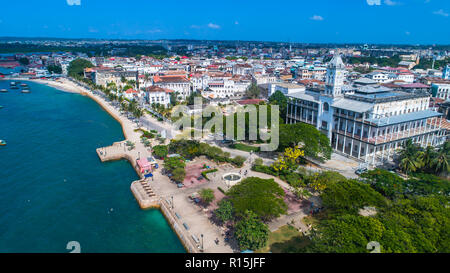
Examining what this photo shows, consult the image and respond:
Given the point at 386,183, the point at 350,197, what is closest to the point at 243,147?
the point at 386,183

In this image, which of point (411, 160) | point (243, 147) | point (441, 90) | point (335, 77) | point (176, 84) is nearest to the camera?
point (411, 160)

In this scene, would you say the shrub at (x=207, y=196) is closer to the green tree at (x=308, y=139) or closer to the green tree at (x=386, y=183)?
the green tree at (x=308, y=139)

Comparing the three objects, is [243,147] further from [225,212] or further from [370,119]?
[225,212]

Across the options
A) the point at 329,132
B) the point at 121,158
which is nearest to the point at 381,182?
the point at 329,132

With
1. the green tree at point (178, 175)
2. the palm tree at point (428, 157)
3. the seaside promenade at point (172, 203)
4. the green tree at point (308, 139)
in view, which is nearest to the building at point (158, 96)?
the seaside promenade at point (172, 203)

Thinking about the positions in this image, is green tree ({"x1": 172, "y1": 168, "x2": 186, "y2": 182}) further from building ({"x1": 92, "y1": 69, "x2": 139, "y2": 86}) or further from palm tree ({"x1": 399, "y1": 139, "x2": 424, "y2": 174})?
building ({"x1": 92, "y1": 69, "x2": 139, "y2": 86})

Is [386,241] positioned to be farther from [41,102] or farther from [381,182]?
[41,102]
